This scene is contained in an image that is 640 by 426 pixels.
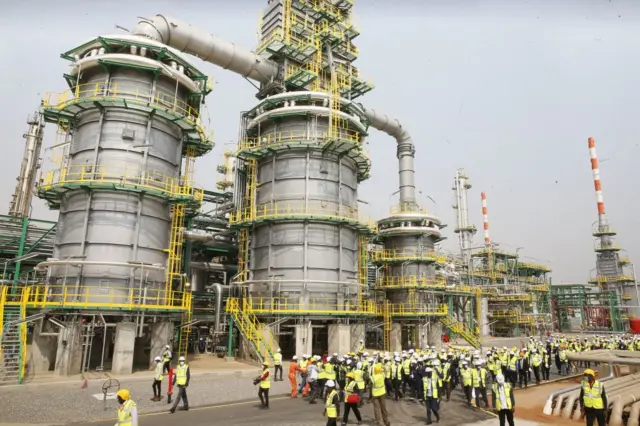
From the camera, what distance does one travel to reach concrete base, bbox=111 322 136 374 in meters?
18.7

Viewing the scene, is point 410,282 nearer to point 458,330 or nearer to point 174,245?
point 458,330

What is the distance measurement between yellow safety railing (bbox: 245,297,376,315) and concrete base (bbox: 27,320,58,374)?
978 centimetres

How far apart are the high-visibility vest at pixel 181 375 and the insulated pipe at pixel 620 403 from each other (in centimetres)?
1229

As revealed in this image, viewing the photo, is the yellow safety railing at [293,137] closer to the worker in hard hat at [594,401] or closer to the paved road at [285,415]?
the paved road at [285,415]

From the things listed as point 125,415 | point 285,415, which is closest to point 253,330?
point 285,415


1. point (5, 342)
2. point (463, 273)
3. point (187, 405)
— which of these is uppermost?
point (463, 273)

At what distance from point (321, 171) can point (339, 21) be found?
13.0 metres

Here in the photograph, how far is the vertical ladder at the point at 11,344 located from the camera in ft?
51.0

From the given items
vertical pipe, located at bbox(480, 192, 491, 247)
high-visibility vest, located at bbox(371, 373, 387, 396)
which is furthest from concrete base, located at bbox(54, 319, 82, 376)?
vertical pipe, located at bbox(480, 192, 491, 247)

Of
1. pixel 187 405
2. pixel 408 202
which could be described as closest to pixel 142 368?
pixel 187 405

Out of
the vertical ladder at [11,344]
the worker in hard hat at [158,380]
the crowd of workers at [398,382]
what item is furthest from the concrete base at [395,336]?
the vertical ladder at [11,344]

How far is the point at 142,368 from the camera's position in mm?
20641

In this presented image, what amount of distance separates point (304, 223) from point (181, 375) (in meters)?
14.0

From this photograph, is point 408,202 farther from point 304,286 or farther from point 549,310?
point 549,310
